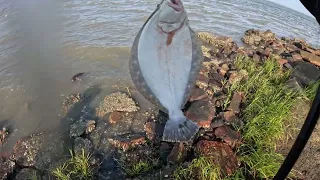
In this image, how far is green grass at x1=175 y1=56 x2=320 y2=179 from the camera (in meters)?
4.62


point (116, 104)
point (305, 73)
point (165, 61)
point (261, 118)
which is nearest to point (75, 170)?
point (116, 104)

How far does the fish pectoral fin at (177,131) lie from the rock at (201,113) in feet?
8.87

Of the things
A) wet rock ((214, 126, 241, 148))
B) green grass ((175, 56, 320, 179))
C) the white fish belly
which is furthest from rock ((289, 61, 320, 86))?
the white fish belly

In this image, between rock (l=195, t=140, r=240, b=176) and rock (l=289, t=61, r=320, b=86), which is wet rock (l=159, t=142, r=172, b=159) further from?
rock (l=289, t=61, r=320, b=86)

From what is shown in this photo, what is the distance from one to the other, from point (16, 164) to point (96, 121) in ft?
5.51

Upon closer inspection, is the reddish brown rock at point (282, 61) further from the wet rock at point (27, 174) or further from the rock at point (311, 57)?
the wet rock at point (27, 174)

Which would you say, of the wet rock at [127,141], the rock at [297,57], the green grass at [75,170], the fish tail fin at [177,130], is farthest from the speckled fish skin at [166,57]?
the rock at [297,57]

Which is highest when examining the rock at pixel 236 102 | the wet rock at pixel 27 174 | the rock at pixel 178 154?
the rock at pixel 236 102

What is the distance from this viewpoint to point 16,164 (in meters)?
5.67

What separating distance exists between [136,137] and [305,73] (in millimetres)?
4075

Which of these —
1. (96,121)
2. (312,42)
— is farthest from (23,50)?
(312,42)

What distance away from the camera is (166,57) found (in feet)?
9.08

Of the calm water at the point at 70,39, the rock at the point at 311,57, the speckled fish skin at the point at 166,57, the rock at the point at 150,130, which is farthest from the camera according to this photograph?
the rock at the point at 311,57

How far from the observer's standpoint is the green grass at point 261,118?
4.62 metres
